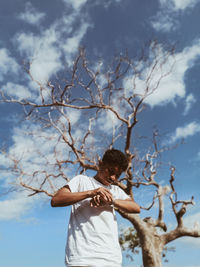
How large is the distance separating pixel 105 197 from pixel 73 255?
1.38ft

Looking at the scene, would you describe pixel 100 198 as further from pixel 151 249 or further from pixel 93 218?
pixel 151 249

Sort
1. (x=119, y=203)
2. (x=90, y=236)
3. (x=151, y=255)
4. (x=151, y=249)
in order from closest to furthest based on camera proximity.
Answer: (x=90, y=236)
(x=119, y=203)
(x=151, y=255)
(x=151, y=249)

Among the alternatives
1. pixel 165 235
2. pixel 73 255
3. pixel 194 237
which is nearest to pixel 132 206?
pixel 73 255

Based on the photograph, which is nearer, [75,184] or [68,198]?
[68,198]

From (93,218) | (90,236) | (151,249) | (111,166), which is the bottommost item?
(90,236)

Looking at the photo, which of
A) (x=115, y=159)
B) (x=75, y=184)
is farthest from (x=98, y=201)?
(x=115, y=159)

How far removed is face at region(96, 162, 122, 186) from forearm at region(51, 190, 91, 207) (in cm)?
29

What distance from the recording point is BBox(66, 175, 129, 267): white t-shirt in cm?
160

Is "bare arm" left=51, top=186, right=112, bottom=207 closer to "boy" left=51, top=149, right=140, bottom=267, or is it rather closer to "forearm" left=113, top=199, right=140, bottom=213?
"boy" left=51, top=149, right=140, bottom=267

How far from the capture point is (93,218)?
1.75 metres

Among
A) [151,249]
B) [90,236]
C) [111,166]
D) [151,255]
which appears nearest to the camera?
[90,236]

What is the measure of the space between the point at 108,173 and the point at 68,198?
1.32ft

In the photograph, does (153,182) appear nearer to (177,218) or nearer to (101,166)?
(177,218)

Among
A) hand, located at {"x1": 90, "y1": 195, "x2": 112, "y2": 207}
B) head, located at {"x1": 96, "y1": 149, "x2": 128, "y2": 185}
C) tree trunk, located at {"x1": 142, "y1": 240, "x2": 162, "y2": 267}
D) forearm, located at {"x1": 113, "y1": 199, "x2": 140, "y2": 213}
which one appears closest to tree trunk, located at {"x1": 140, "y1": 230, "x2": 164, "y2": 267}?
tree trunk, located at {"x1": 142, "y1": 240, "x2": 162, "y2": 267}
